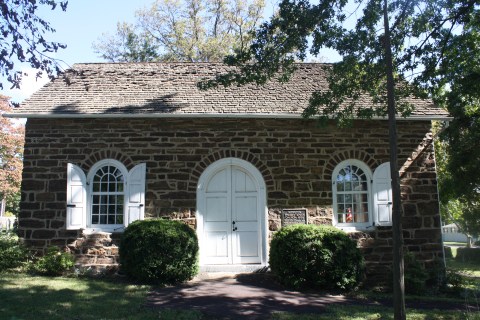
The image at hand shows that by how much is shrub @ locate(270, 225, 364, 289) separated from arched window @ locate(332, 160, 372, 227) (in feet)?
5.05

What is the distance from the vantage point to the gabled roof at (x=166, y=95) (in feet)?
34.4

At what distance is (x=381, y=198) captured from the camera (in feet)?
34.4

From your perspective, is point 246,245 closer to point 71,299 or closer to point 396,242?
point 71,299

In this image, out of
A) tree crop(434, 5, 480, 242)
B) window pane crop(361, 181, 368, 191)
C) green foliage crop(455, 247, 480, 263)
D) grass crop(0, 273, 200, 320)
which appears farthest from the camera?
green foliage crop(455, 247, 480, 263)

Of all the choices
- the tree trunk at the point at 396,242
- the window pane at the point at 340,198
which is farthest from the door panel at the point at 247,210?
the tree trunk at the point at 396,242

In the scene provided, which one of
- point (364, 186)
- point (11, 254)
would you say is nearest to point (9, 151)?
point (11, 254)

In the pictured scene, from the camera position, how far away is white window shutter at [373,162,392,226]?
10430mm

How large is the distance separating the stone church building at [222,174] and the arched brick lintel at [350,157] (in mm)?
25

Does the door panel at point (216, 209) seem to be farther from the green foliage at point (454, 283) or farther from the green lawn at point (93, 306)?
the green foliage at point (454, 283)

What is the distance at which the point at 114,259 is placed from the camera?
33.3ft

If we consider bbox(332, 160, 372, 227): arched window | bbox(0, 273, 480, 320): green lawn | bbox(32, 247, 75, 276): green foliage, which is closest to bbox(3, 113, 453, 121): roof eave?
bbox(332, 160, 372, 227): arched window

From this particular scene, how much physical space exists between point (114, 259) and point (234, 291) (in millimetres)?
Answer: 3359

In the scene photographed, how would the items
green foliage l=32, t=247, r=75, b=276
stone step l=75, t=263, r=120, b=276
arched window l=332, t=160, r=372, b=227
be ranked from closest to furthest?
green foliage l=32, t=247, r=75, b=276 → stone step l=75, t=263, r=120, b=276 → arched window l=332, t=160, r=372, b=227

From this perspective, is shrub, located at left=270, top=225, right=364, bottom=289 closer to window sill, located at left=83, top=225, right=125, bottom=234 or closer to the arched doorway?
the arched doorway
